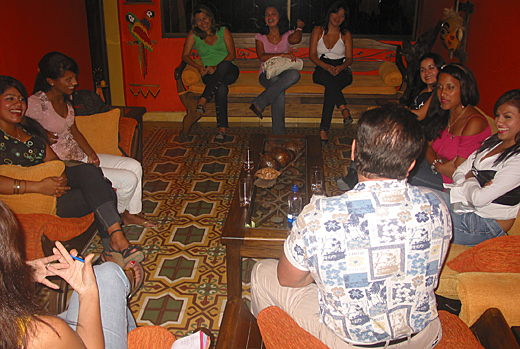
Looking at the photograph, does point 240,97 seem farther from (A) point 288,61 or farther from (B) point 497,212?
(B) point 497,212

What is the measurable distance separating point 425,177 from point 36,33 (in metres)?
3.67

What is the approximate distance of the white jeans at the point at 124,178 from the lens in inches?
121

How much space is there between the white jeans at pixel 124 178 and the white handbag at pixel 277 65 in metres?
2.23

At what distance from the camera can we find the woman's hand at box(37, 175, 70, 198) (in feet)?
8.34

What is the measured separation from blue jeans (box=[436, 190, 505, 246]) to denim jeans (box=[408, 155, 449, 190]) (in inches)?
22.9

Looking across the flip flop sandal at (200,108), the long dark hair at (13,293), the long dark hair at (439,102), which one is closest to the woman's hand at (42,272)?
the long dark hair at (13,293)

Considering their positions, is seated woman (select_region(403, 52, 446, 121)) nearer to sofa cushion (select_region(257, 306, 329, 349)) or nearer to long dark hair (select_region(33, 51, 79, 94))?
sofa cushion (select_region(257, 306, 329, 349))

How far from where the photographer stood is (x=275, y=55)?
5.03m

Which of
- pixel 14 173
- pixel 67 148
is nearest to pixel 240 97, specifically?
Result: pixel 67 148

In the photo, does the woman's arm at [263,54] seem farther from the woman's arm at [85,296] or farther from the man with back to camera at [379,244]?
the woman's arm at [85,296]

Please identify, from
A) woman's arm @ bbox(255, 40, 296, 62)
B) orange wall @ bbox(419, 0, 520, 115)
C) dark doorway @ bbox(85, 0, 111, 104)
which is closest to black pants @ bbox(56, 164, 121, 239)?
dark doorway @ bbox(85, 0, 111, 104)

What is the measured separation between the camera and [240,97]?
5.05m

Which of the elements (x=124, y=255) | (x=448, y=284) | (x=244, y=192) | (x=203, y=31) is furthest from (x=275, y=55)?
(x=448, y=284)

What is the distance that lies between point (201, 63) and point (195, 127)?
796mm
